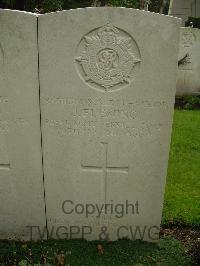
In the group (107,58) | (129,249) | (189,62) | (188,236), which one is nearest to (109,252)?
(129,249)

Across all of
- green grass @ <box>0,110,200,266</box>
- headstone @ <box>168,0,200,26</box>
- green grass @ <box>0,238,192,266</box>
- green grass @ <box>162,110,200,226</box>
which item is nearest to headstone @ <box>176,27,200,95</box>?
green grass @ <box>162,110,200,226</box>

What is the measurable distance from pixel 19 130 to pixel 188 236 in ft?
6.63

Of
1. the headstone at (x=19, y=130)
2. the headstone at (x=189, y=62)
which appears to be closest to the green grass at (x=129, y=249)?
the headstone at (x=19, y=130)

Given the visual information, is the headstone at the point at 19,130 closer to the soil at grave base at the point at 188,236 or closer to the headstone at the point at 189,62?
the soil at grave base at the point at 188,236

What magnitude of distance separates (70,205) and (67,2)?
8783 millimetres

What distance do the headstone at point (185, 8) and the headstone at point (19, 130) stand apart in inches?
641

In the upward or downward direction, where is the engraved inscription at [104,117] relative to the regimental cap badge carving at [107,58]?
downward

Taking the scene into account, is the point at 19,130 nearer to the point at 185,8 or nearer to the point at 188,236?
the point at 188,236

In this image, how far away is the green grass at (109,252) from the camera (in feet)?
11.5

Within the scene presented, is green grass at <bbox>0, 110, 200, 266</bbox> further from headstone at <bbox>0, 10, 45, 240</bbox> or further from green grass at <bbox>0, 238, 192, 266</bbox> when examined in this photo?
headstone at <bbox>0, 10, 45, 240</bbox>

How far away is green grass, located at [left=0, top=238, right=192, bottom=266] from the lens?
11.5 feet

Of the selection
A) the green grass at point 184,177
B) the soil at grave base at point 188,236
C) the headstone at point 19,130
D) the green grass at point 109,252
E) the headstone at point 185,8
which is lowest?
the green grass at point 109,252

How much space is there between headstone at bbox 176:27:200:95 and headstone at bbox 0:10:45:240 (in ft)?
20.4

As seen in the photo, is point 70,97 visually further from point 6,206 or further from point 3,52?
point 6,206
